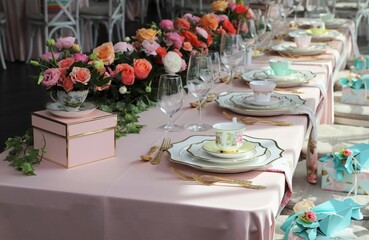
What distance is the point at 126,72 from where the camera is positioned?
7.49 feet

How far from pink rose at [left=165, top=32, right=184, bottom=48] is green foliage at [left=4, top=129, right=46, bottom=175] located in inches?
35.6

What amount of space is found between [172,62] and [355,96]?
1.52 metres

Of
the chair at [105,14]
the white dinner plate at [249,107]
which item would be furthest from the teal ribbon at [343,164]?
the chair at [105,14]

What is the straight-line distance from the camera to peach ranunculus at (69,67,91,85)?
174cm

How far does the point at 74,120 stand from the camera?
1719 mm

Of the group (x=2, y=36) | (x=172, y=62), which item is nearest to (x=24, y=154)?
(x=172, y=62)

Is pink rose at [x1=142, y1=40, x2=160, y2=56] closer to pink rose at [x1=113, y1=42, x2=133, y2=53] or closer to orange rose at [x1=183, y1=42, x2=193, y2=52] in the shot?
pink rose at [x1=113, y1=42, x2=133, y2=53]

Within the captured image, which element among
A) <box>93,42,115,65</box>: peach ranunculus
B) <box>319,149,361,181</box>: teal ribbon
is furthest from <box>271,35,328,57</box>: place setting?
<box>93,42,115,65</box>: peach ranunculus

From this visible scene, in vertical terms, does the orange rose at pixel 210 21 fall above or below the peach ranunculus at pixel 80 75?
above

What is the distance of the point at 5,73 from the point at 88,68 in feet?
16.1

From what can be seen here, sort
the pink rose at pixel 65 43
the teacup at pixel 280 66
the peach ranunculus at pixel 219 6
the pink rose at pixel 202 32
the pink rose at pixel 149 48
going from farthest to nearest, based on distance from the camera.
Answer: the peach ranunculus at pixel 219 6 → the pink rose at pixel 202 32 → the teacup at pixel 280 66 → the pink rose at pixel 149 48 → the pink rose at pixel 65 43

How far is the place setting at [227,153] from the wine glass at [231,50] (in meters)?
0.91

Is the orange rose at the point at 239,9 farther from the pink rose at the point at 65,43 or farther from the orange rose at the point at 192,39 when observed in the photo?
the pink rose at the point at 65,43

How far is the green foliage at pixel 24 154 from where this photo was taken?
66.7 inches
